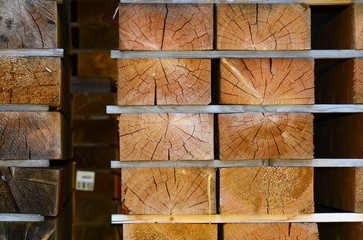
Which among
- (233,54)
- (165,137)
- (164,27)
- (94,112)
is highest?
(164,27)

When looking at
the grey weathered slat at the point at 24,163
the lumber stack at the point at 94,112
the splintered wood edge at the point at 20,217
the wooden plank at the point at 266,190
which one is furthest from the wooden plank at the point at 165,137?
the lumber stack at the point at 94,112

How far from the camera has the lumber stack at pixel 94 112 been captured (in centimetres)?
544

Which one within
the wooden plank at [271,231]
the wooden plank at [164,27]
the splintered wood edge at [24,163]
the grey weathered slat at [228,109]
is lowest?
the wooden plank at [271,231]

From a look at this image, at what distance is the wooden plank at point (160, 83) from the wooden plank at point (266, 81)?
0.39 feet

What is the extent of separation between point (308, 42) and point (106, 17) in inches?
108

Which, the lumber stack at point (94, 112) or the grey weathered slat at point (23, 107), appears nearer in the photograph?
the grey weathered slat at point (23, 107)

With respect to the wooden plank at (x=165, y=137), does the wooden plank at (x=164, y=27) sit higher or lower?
higher

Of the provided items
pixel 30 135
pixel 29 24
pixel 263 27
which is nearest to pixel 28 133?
pixel 30 135

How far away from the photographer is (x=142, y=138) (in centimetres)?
308

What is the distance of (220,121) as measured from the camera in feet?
10.2

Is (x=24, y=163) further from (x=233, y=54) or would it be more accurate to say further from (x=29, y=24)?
(x=233, y=54)

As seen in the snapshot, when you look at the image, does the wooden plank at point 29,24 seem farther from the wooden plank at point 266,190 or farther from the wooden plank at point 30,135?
the wooden plank at point 266,190

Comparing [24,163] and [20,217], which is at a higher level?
[24,163]

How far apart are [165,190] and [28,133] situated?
72cm
